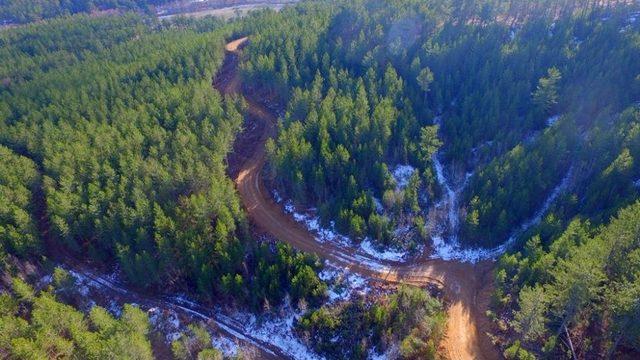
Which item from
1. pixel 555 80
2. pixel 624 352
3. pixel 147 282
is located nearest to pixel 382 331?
pixel 624 352

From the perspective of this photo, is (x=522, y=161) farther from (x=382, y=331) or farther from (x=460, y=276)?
(x=382, y=331)

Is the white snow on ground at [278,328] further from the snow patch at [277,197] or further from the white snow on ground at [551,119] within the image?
the white snow on ground at [551,119]

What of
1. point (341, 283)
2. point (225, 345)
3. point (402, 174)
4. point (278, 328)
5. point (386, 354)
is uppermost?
point (402, 174)

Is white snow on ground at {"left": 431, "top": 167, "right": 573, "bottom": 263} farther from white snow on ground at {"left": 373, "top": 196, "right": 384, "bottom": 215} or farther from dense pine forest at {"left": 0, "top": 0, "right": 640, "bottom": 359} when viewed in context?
white snow on ground at {"left": 373, "top": 196, "right": 384, "bottom": 215}

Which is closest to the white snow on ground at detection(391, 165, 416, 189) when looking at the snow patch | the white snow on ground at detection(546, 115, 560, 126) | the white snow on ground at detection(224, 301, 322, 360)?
the snow patch

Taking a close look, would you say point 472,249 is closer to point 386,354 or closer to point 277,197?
point 386,354

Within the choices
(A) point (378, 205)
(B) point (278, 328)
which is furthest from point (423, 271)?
(B) point (278, 328)
